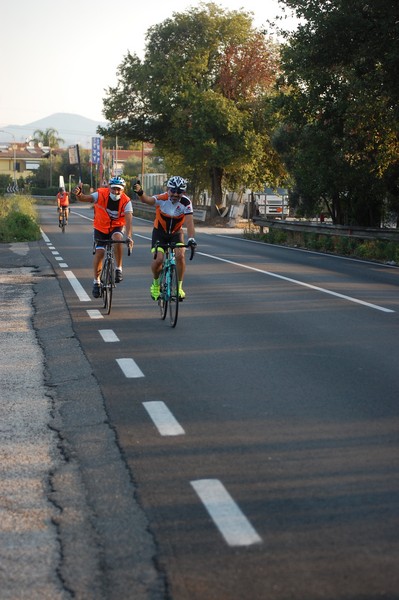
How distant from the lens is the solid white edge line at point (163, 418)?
690cm

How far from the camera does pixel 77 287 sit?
17.2 m

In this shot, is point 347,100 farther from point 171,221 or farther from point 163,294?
point 163,294

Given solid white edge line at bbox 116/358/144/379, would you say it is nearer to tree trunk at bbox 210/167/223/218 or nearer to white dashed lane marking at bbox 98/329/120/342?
white dashed lane marking at bbox 98/329/120/342

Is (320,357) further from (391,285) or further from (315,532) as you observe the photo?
(391,285)

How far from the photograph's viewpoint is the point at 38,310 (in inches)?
562

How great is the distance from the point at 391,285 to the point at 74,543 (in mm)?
14705

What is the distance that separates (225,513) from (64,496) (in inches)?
35.0

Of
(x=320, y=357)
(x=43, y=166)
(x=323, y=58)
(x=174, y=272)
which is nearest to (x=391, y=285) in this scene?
(x=174, y=272)

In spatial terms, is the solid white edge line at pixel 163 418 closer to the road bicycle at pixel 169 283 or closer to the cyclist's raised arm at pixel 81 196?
the road bicycle at pixel 169 283

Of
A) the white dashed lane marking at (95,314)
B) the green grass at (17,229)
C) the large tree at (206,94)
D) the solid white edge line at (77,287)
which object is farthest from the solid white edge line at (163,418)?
the large tree at (206,94)

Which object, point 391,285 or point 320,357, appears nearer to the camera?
point 320,357

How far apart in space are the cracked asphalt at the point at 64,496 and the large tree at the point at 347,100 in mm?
18574

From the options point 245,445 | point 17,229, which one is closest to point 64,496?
point 245,445

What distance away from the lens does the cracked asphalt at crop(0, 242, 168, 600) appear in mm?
4281
